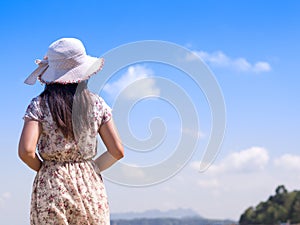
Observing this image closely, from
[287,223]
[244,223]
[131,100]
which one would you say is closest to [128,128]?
[131,100]

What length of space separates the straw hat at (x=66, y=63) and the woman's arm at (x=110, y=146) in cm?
43

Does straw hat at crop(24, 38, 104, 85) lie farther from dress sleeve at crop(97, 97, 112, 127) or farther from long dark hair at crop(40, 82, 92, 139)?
dress sleeve at crop(97, 97, 112, 127)

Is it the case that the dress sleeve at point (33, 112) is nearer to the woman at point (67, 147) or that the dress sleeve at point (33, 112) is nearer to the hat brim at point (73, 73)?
the woman at point (67, 147)

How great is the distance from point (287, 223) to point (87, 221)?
112 metres

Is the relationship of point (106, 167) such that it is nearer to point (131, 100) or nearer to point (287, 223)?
point (131, 100)

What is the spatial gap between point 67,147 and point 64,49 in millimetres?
789

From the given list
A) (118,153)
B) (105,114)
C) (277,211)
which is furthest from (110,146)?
(277,211)

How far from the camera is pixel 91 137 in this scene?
189 inches

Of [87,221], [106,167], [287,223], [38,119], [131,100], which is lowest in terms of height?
[87,221]

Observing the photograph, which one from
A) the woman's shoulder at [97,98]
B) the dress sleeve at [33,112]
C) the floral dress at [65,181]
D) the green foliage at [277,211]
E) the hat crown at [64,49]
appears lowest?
the floral dress at [65,181]

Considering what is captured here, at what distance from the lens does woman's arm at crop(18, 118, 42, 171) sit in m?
4.67

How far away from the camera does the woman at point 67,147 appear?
470cm

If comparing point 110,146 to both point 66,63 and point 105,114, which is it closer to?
point 105,114

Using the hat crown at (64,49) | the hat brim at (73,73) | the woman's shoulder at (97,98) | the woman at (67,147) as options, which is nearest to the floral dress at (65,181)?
the woman at (67,147)
